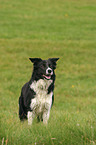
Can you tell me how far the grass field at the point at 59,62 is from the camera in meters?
4.38

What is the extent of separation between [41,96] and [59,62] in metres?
10.0

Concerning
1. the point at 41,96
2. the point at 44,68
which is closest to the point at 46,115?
the point at 41,96

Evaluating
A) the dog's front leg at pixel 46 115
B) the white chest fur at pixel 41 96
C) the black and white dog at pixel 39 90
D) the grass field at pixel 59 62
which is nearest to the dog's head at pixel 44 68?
the black and white dog at pixel 39 90

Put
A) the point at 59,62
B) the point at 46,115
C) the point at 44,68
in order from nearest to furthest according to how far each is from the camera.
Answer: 1. the point at 44,68
2. the point at 46,115
3. the point at 59,62

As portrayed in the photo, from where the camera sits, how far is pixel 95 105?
30.1 ft

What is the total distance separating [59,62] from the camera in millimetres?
15109

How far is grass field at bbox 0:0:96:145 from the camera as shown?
14.4ft

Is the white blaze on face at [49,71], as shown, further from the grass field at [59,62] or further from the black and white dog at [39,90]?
the grass field at [59,62]

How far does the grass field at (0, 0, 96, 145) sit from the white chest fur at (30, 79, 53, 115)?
1.00ft

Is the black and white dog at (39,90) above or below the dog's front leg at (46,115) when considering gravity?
above

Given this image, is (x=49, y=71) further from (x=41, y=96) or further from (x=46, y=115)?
(x=46, y=115)

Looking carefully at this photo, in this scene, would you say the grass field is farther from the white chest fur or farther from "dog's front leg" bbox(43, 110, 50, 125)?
the white chest fur

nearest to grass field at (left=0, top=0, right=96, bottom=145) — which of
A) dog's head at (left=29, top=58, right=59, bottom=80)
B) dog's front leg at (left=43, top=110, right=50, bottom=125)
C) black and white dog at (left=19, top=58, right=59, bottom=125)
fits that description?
dog's front leg at (left=43, top=110, right=50, bottom=125)

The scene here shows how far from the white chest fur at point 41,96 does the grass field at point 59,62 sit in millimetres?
304
